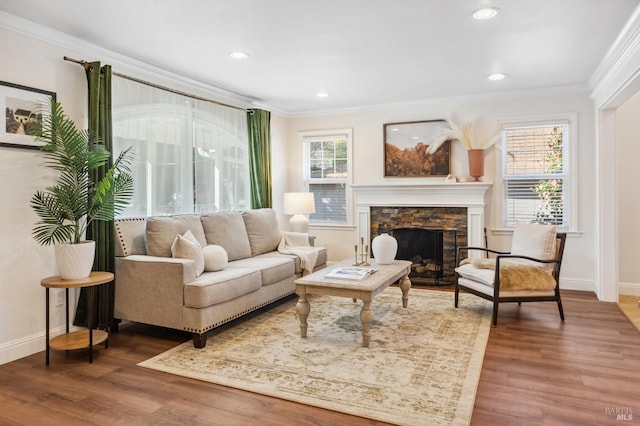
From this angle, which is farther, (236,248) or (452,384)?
(236,248)

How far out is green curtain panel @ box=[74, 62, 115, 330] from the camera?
11.7 ft

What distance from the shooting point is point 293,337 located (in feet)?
11.6

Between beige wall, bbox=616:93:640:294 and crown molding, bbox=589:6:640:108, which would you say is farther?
beige wall, bbox=616:93:640:294

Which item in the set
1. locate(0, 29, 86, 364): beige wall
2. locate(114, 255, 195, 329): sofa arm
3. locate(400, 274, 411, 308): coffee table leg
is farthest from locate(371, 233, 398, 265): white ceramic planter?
locate(0, 29, 86, 364): beige wall

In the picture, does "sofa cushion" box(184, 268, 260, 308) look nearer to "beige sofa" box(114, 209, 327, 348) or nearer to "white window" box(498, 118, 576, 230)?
"beige sofa" box(114, 209, 327, 348)

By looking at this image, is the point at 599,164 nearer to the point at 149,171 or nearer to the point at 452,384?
the point at 452,384

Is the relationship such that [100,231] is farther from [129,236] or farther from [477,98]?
[477,98]

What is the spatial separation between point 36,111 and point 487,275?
13.1 ft

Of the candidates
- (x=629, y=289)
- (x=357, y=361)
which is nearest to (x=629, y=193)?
(x=629, y=289)

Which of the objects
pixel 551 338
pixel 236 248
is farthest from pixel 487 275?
pixel 236 248

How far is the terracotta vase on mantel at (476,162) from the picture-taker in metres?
5.44

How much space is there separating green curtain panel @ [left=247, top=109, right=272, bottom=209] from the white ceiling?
2.39 ft

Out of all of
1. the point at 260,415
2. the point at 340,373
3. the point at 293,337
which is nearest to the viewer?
the point at 260,415

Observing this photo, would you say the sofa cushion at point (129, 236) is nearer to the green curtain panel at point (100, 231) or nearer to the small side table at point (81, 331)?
the green curtain panel at point (100, 231)
